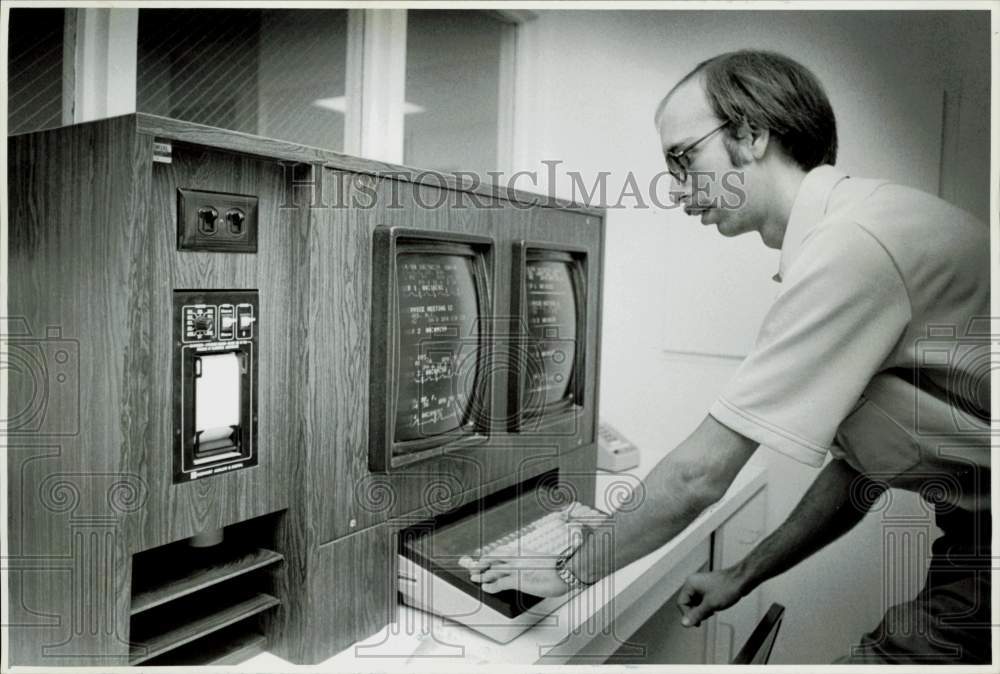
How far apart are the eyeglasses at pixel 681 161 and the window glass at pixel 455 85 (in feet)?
1.35

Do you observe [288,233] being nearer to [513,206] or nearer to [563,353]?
[513,206]

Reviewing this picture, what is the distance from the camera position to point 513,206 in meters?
1.49

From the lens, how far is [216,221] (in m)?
1.01

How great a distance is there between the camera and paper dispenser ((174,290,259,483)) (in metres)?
0.99

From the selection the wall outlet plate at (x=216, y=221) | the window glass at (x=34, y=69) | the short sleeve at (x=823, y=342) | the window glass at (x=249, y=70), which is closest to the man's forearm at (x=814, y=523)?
the short sleeve at (x=823, y=342)

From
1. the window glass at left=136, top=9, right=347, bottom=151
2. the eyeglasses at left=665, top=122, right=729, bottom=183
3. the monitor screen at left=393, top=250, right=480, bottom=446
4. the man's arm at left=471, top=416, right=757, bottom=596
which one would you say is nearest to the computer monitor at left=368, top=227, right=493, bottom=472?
the monitor screen at left=393, top=250, right=480, bottom=446

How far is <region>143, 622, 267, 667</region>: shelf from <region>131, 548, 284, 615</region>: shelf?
0.12 metres

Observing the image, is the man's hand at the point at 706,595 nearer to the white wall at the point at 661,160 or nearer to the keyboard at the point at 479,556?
the white wall at the point at 661,160

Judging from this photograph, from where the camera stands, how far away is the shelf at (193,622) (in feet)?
3.22

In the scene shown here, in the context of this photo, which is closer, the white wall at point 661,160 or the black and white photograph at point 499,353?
the black and white photograph at point 499,353

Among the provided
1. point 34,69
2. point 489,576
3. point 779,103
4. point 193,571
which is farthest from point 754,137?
point 34,69

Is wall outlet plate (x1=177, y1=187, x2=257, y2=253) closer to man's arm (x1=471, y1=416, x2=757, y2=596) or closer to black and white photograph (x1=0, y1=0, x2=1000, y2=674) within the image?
black and white photograph (x1=0, y1=0, x2=1000, y2=674)

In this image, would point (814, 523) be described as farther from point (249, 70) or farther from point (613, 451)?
point (249, 70)

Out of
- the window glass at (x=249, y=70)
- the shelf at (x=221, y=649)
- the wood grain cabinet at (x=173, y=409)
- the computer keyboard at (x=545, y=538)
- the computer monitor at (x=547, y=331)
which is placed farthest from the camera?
the computer monitor at (x=547, y=331)
